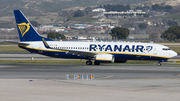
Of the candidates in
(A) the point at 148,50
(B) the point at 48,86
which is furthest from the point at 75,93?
(A) the point at 148,50

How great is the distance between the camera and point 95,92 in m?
28.0

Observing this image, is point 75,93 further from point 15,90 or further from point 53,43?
point 53,43

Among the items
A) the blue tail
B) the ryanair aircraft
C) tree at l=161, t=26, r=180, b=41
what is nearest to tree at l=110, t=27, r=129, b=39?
tree at l=161, t=26, r=180, b=41

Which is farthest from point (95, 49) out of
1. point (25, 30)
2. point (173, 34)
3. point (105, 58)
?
point (173, 34)

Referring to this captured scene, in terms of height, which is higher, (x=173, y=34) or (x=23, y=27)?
(x=23, y=27)

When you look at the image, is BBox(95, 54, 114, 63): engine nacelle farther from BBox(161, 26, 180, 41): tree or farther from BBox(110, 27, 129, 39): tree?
BBox(110, 27, 129, 39): tree

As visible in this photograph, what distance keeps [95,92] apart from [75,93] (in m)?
1.81

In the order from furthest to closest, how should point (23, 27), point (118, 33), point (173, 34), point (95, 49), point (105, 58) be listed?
point (118, 33), point (173, 34), point (23, 27), point (95, 49), point (105, 58)

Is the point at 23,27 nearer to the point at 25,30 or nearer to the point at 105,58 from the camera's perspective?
the point at 25,30

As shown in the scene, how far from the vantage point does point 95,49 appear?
57969 millimetres

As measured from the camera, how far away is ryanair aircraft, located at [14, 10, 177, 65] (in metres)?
56.4

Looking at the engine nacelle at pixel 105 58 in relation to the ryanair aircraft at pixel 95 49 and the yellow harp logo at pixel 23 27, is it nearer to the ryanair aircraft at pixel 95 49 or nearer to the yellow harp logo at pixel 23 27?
the ryanair aircraft at pixel 95 49

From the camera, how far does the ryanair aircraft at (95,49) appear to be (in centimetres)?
5641

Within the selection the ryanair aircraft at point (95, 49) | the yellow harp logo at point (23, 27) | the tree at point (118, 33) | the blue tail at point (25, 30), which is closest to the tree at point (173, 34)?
the tree at point (118, 33)
